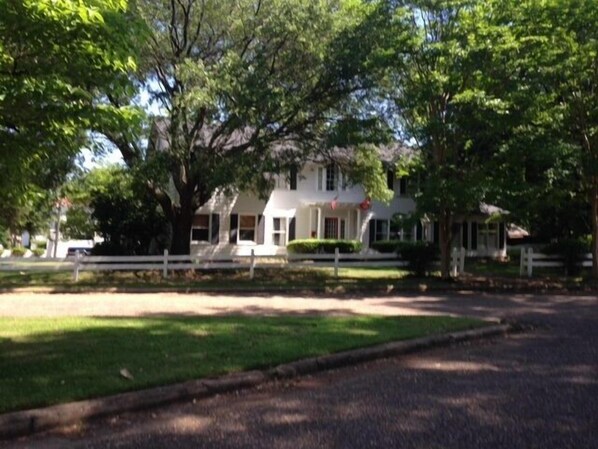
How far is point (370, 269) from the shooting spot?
28969 millimetres

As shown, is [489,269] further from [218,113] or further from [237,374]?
[237,374]

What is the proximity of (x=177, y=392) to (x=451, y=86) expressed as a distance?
622 inches

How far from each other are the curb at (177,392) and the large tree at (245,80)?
1331cm

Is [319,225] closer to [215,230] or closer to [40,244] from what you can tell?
[215,230]

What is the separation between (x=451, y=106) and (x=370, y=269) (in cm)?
1028

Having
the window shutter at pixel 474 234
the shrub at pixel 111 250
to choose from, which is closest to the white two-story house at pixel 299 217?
the window shutter at pixel 474 234

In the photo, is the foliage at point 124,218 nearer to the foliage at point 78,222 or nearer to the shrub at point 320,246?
the shrub at point 320,246

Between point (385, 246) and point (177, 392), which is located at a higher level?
point (385, 246)

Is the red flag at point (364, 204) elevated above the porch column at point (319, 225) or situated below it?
above

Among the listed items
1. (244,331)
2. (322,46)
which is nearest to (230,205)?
(322,46)

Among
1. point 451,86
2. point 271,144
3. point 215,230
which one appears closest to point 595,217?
point 451,86

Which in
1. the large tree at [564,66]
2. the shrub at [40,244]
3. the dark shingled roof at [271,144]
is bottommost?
the shrub at [40,244]

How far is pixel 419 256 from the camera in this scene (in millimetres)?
23812

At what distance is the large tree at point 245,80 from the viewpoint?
21328mm
